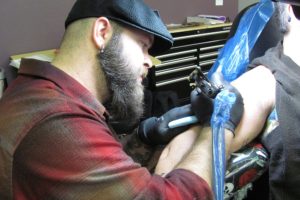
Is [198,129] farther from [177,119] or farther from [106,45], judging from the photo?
[106,45]

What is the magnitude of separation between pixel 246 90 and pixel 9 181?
767 mm

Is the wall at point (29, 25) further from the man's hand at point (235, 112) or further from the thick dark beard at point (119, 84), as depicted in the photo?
the man's hand at point (235, 112)

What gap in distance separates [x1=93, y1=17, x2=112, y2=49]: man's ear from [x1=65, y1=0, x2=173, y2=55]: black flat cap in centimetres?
2

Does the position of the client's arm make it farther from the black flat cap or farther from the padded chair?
the black flat cap

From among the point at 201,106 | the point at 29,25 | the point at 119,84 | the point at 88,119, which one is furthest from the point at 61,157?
the point at 29,25

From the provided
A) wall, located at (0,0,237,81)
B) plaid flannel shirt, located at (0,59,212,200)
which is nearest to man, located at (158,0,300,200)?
plaid flannel shirt, located at (0,59,212,200)

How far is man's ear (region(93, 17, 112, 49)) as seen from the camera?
85 centimetres

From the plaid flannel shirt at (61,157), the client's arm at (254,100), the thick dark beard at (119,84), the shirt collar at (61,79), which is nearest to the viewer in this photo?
the plaid flannel shirt at (61,157)

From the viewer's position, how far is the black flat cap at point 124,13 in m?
0.85

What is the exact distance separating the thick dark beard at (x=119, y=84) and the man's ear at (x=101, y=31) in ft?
0.05

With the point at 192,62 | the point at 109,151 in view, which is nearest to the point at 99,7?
the point at 109,151

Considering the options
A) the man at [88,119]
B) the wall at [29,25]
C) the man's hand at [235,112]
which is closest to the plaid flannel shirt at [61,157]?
the man at [88,119]

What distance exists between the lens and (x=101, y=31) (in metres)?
0.86

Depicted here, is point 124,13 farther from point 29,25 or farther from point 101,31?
point 29,25
